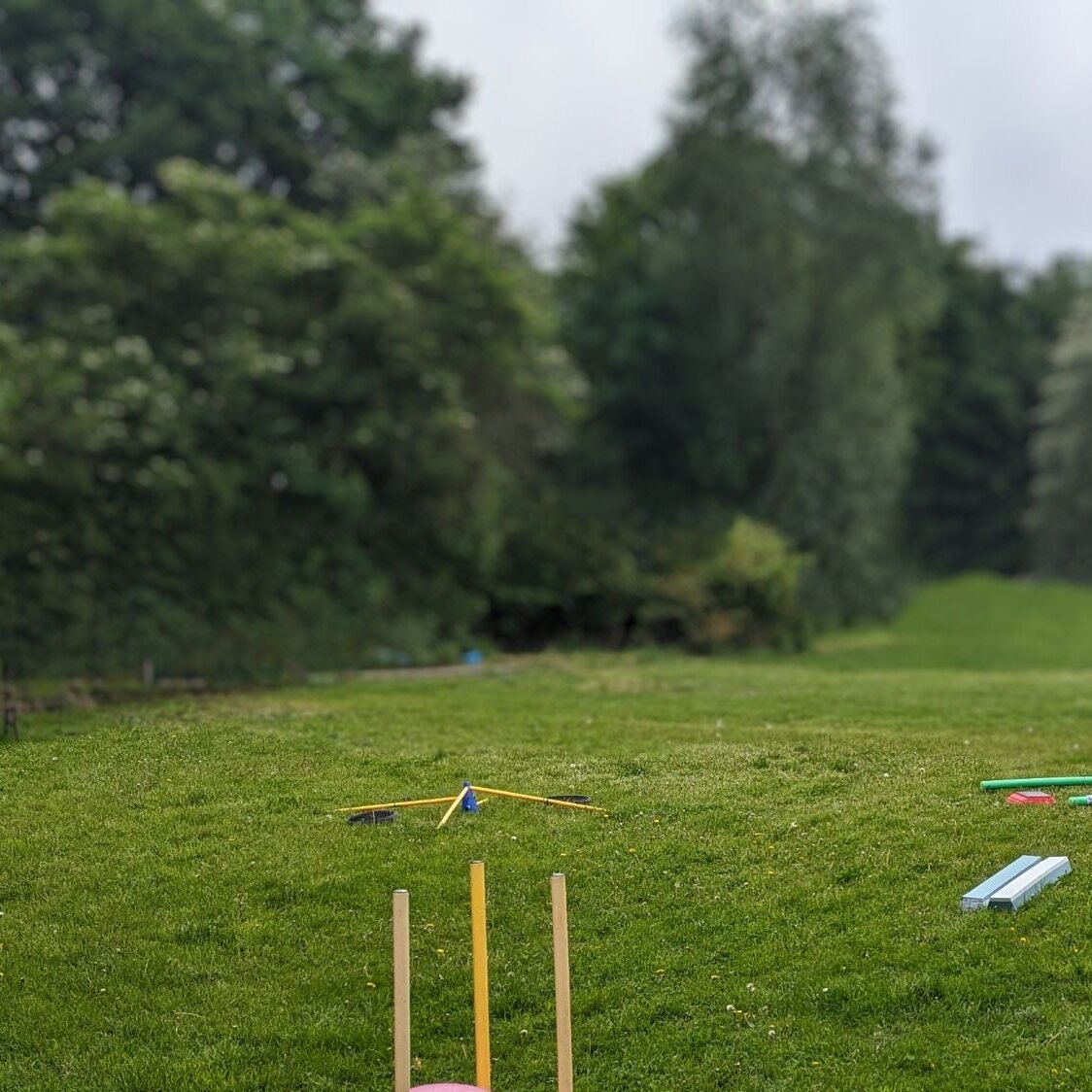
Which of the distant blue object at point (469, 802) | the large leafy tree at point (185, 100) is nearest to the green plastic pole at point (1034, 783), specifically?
the distant blue object at point (469, 802)

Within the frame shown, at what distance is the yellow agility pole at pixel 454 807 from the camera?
28.6 feet

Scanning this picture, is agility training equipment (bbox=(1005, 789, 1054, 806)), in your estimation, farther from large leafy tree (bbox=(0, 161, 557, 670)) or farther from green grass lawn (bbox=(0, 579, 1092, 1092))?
large leafy tree (bbox=(0, 161, 557, 670))

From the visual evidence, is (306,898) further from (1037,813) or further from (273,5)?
(273,5)

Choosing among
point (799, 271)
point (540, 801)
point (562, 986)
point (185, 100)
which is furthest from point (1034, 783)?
point (185, 100)

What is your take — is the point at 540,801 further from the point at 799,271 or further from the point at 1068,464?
the point at 1068,464

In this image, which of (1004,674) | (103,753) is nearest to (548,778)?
(103,753)

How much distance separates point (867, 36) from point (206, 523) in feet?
58.7

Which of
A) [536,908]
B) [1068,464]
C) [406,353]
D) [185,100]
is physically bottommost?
[536,908]

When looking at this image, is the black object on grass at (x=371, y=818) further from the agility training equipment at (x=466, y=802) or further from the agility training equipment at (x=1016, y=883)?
the agility training equipment at (x=1016, y=883)

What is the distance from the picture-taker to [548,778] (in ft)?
32.3

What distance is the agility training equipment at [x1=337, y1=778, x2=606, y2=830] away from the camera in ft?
29.2

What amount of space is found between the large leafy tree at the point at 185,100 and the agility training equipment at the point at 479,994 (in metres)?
24.0

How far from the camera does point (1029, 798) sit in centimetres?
920

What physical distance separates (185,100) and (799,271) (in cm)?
1276
